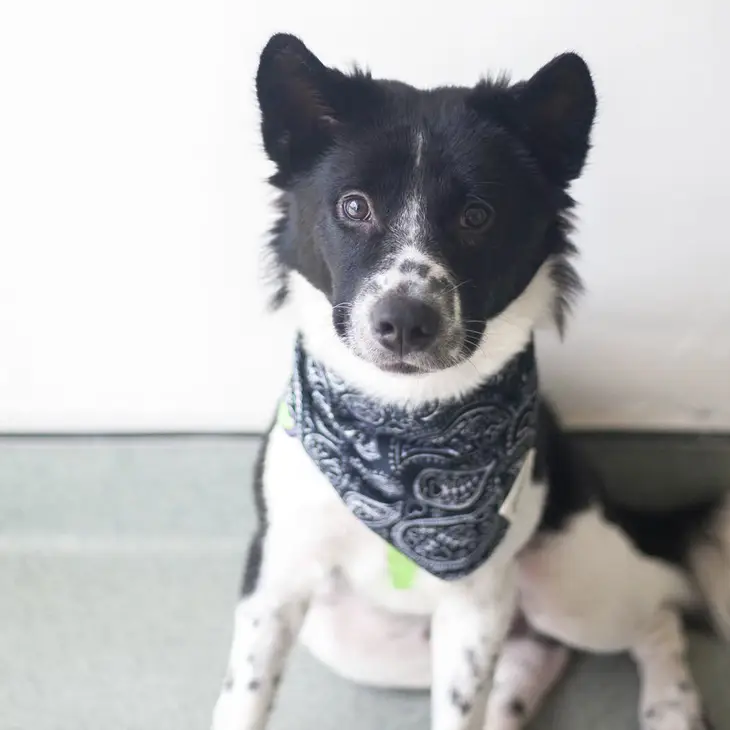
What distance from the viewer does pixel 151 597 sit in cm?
193

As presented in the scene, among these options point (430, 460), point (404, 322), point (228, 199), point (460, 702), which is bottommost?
point (460, 702)

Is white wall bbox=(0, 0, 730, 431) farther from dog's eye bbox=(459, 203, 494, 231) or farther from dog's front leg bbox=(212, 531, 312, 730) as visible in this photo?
dog's front leg bbox=(212, 531, 312, 730)

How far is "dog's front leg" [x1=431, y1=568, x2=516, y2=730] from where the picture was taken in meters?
1.38

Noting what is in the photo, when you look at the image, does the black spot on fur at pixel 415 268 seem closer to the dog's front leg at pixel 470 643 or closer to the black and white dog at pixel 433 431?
the black and white dog at pixel 433 431

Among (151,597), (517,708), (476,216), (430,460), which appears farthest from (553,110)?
(151,597)

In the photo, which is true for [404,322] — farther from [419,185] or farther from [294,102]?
[294,102]

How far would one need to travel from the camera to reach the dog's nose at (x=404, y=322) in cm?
109

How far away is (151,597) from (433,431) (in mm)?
920

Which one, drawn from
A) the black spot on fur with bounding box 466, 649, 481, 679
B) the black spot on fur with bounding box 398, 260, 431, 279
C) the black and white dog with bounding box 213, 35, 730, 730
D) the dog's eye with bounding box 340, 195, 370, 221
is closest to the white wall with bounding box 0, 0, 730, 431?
the black and white dog with bounding box 213, 35, 730, 730

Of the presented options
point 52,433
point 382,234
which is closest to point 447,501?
point 382,234

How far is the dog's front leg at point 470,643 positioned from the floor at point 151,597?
300 millimetres

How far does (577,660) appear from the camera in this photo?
1.79m

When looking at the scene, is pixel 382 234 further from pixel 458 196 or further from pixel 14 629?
pixel 14 629

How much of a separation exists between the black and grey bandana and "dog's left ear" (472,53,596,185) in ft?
1.05
